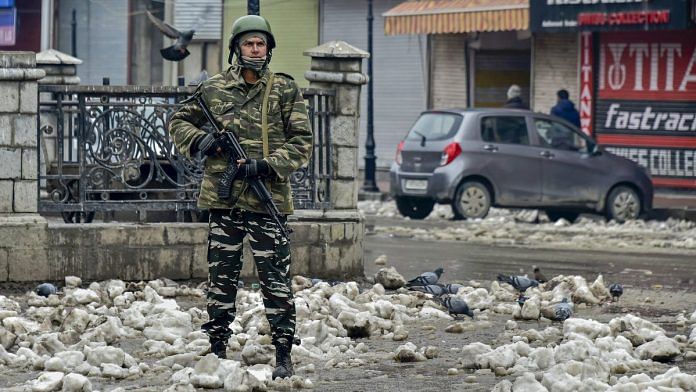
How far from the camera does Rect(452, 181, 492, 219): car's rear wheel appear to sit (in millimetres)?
23125

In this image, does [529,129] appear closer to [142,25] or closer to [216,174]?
[216,174]

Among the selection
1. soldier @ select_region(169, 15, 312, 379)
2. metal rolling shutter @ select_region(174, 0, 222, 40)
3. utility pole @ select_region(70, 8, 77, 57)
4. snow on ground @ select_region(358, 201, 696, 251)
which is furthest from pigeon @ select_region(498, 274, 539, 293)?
utility pole @ select_region(70, 8, 77, 57)

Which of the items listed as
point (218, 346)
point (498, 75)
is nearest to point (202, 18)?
point (498, 75)

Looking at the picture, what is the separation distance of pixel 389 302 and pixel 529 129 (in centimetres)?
1184

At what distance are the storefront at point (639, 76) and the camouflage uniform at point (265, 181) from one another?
18.1m

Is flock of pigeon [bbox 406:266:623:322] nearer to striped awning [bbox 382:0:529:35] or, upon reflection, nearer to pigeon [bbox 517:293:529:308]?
pigeon [bbox 517:293:529:308]

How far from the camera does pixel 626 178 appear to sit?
23.5m

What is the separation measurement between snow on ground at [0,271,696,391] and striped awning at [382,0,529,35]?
1654 centimetres

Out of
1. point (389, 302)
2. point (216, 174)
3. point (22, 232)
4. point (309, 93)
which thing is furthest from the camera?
point (309, 93)

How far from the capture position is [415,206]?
24.3 m

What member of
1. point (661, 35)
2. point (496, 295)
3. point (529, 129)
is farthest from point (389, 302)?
point (661, 35)

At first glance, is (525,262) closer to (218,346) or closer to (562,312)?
(562,312)

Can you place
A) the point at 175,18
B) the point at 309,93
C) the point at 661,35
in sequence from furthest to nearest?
the point at 175,18, the point at 661,35, the point at 309,93

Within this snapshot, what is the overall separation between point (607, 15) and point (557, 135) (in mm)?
4535
